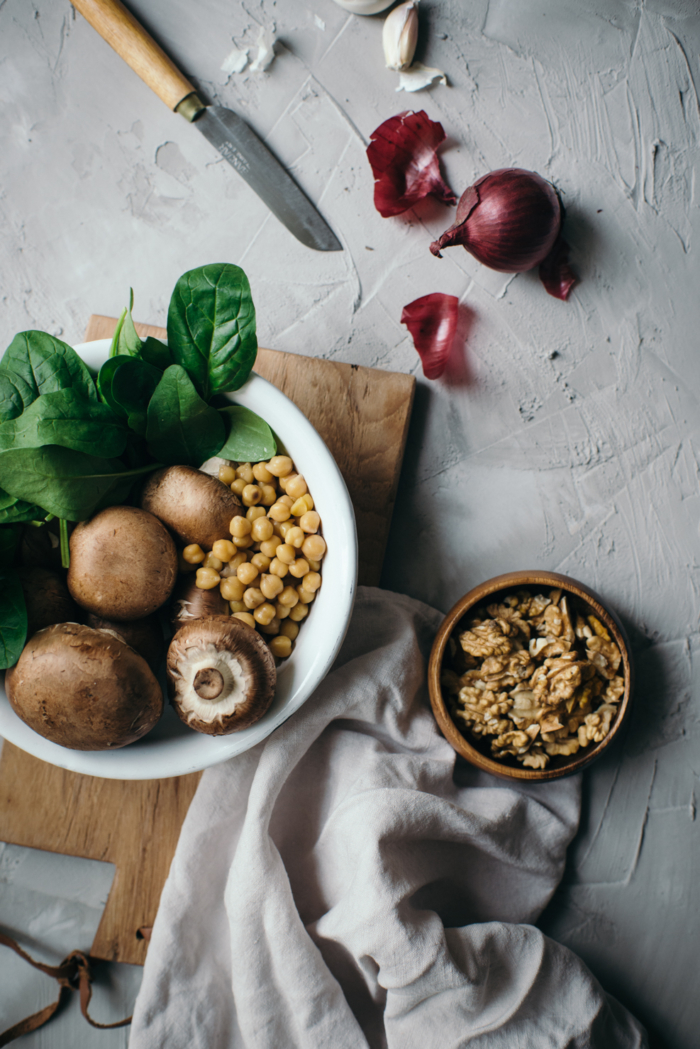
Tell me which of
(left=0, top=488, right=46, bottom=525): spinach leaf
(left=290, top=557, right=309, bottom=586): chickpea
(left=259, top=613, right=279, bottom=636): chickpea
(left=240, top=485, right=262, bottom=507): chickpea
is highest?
(left=0, top=488, right=46, bottom=525): spinach leaf

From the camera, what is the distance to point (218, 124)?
3.43ft

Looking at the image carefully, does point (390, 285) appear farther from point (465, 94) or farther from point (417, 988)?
point (417, 988)

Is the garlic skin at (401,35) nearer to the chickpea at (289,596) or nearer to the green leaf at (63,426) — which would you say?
the green leaf at (63,426)

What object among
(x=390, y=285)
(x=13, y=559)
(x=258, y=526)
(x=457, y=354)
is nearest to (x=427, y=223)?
(x=390, y=285)

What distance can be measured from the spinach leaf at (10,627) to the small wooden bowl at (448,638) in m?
0.53

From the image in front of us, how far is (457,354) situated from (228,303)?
16.7 inches

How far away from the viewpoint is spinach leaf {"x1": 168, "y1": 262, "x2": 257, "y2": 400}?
0.79 m

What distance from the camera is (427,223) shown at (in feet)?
3.49

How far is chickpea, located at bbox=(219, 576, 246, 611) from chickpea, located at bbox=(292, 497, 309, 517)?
0.38 feet

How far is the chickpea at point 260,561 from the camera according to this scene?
32.6 inches

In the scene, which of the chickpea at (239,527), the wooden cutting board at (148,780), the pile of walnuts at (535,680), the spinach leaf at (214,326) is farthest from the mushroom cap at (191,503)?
the pile of walnuts at (535,680)

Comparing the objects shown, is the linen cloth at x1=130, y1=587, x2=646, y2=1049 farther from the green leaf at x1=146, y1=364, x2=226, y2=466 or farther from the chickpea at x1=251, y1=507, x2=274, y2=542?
the green leaf at x1=146, y1=364, x2=226, y2=466

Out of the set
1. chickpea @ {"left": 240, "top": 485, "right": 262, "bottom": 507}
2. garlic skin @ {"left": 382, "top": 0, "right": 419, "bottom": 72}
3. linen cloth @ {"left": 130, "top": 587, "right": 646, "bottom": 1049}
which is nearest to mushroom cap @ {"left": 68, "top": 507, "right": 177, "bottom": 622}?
chickpea @ {"left": 240, "top": 485, "right": 262, "bottom": 507}

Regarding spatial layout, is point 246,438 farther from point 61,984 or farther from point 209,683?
point 61,984
